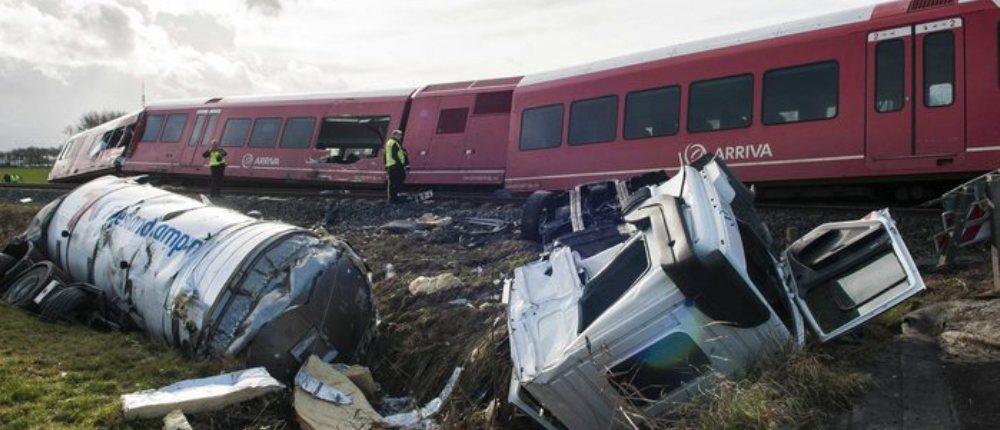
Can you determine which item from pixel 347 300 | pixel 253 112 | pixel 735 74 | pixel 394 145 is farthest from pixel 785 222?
pixel 253 112

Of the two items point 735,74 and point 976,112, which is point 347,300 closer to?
point 735,74

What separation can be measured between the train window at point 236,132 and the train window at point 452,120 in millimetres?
5756

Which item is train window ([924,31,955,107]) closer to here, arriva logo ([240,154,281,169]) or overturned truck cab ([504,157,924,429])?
overturned truck cab ([504,157,924,429])

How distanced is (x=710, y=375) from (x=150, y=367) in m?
4.49

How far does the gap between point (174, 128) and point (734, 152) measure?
50.8ft

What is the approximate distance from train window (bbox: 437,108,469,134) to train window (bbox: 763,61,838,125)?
651 centimetres

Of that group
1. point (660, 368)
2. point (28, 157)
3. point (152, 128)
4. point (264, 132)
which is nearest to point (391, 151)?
point (264, 132)

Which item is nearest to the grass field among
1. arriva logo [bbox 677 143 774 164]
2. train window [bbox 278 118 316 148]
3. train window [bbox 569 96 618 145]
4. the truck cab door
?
train window [bbox 278 118 316 148]

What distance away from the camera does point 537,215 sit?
9.27 m

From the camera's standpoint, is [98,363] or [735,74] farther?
[735,74]

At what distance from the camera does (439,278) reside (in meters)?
8.12

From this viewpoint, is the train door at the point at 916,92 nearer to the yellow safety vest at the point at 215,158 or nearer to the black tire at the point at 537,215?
the black tire at the point at 537,215

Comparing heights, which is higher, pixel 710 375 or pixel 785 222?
pixel 785 222

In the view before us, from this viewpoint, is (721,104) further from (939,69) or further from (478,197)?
(478,197)
